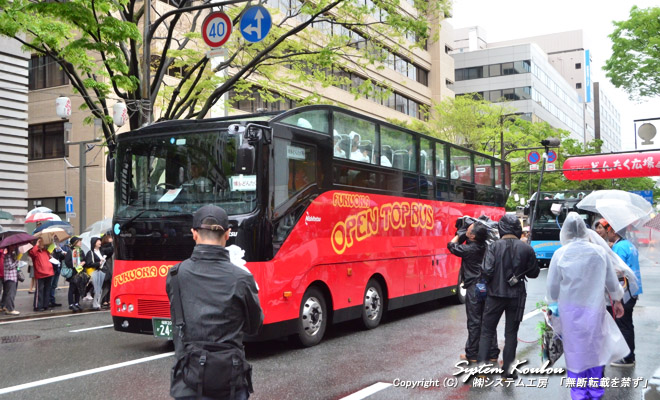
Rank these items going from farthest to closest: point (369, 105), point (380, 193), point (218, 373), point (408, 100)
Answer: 1. point (408, 100)
2. point (369, 105)
3. point (380, 193)
4. point (218, 373)

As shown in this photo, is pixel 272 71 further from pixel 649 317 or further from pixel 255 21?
pixel 649 317

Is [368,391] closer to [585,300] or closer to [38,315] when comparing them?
[585,300]

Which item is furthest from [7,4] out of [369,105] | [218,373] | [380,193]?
[369,105]

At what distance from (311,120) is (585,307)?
16.7 ft

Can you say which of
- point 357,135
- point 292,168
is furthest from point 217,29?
point 292,168

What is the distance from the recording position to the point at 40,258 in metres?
13.7

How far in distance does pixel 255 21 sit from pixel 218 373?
10.7m

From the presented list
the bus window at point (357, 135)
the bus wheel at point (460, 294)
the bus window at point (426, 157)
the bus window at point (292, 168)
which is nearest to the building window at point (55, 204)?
the bus wheel at point (460, 294)

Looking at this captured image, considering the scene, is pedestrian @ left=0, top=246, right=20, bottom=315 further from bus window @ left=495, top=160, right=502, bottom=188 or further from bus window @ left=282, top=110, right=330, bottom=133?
bus window @ left=495, top=160, right=502, bottom=188

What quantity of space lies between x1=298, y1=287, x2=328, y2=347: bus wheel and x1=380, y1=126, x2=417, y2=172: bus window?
331cm

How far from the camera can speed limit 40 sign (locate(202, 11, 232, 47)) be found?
13.2 metres

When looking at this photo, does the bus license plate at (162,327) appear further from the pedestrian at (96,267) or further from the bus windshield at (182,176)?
the pedestrian at (96,267)

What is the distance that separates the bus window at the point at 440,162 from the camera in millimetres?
13408

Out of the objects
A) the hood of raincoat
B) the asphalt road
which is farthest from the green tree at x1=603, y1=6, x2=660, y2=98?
the hood of raincoat
